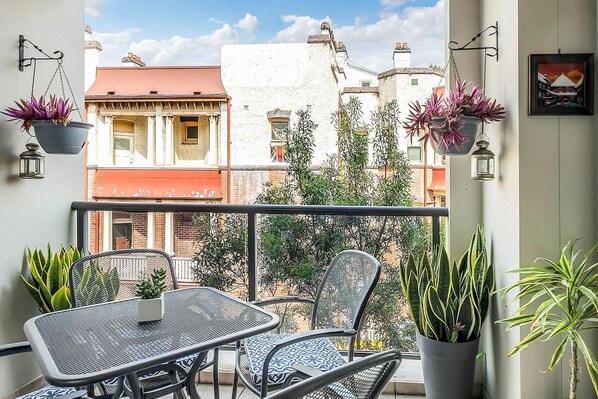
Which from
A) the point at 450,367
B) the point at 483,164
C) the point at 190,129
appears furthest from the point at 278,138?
the point at 450,367

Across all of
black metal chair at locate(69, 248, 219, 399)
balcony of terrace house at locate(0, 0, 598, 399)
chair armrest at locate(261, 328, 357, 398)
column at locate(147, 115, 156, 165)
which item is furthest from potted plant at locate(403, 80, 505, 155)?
column at locate(147, 115, 156, 165)

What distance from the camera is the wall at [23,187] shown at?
2.40m

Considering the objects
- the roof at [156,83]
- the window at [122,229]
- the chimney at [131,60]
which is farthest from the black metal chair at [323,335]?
the chimney at [131,60]

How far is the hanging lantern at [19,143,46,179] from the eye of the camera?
2404 mm

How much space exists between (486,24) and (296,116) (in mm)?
1414

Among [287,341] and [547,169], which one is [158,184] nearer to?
[287,341]

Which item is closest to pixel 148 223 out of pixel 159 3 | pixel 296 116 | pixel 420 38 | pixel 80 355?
pixel 296 116

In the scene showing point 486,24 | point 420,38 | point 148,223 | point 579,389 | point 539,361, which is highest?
point 420,38

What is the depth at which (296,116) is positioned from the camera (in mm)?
3168

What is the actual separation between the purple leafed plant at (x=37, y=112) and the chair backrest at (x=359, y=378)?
7.15 feet

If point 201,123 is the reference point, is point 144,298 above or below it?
below

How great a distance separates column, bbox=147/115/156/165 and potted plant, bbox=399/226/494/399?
224cm

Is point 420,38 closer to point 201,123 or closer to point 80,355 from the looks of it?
point 201,123

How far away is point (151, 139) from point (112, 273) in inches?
53.4
